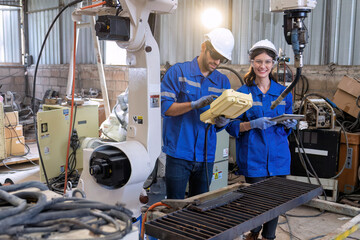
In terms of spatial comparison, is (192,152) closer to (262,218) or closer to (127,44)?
(127,44)

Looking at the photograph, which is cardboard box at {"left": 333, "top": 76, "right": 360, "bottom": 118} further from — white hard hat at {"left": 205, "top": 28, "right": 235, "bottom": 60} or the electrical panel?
white hard hat at {"left": 205, "top": 28, "right": 235, "bottom": 60}

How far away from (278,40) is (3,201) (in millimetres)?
3980

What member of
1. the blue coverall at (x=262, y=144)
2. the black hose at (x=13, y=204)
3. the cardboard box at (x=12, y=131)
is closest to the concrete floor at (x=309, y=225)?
the blue coverall at (x=262, y=144)

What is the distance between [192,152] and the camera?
2131 millimetres

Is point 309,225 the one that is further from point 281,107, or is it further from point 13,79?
point 13,79

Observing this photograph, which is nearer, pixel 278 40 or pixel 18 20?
pixel 278 40

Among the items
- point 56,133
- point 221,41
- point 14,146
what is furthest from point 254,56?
point 14,146

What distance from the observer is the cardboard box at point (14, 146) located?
4.92 m

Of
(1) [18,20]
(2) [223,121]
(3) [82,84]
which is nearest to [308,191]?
(2) [223,121]

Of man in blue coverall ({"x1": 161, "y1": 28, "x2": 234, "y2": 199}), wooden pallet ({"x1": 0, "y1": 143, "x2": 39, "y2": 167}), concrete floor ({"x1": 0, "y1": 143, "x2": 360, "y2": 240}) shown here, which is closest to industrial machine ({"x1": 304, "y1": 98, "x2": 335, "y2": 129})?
concrete floor ({"x1": 0, "y1": 143, "x2": 360, "y2": 240})

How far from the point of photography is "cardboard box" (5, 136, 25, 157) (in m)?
4.92

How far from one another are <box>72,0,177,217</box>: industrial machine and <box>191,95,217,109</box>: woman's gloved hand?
0.71 ft

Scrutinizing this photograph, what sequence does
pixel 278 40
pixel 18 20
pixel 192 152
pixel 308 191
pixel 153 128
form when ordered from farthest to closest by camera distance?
pixel 18 20, pixel 278 40, pixel 192 152, pixel 153 128, pixel 308 191

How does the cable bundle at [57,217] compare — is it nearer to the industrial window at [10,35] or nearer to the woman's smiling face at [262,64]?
the woman's smiling face at [262,64]
